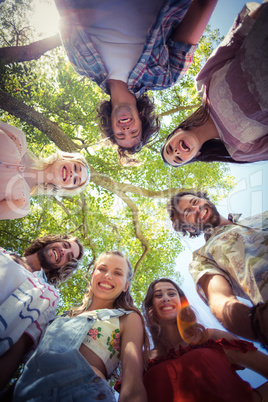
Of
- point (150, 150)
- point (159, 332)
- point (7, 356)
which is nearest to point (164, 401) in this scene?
point (159, 332)

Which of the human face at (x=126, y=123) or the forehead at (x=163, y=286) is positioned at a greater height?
the human face at (x=126, y=123)

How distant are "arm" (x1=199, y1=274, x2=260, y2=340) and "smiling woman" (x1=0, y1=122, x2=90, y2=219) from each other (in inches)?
103

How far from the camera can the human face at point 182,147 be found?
2.82m

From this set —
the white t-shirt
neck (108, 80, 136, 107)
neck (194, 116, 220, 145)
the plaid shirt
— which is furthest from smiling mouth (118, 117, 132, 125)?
neck (194, 116, 220, 145)

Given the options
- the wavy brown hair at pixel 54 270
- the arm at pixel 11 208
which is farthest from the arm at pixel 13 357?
the wavy brown hair at pixel 54 270

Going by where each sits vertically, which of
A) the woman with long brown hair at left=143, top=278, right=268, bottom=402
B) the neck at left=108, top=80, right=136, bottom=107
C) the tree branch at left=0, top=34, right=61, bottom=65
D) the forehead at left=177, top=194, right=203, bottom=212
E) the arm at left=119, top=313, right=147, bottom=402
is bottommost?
the woman with long brown hair at left=143, top=278, right=268, bottom=402

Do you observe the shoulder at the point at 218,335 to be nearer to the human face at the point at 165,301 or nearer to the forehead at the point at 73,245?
the human face at the point at 165,301

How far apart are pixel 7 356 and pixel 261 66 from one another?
3.41 m

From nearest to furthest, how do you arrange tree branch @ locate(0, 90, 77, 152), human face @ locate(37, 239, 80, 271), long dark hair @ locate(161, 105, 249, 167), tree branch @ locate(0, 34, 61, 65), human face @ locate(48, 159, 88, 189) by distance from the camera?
1. long dark hair @ locate(161, 105, 249, 167)
2. human face @ locate(48, 159, 88, 189)
3. human face @ locate(37, 239, 80, 271)
4. tree branch @ locate(0, 90, 77, 152)
5. tree branch @ locate(0, 34, 61, 65)

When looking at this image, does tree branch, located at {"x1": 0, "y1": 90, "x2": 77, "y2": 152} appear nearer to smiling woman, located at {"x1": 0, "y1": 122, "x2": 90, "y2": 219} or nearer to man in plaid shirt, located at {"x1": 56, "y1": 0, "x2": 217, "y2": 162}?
smiling woman, located at {"x1": 0, "y1": 122, "x2": 90, "y2": 219}

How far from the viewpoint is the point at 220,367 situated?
173 centimetres

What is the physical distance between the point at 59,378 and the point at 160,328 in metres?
1.50

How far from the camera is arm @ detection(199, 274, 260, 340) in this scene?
4.65 feet

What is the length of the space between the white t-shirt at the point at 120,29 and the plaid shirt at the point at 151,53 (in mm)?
114
